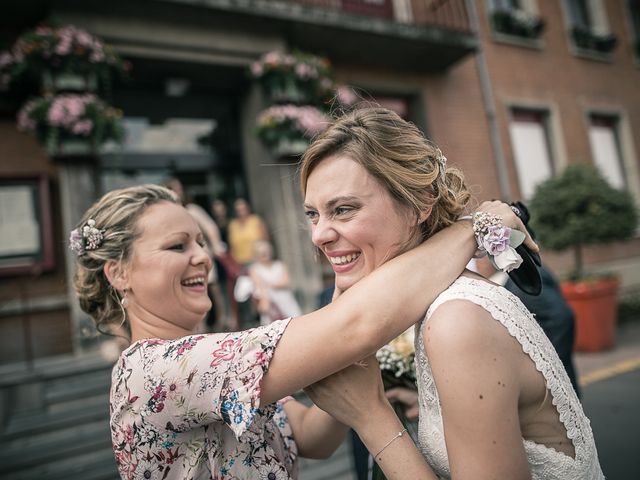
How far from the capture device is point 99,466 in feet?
12.2

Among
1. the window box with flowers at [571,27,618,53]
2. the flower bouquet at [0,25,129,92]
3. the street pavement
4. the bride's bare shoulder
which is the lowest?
the street pavement

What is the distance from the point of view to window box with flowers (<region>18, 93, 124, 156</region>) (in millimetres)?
4832

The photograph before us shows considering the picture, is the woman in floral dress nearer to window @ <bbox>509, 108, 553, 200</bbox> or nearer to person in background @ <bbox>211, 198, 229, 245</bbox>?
person in background @ <bbox>211, 198, 229, 245</bbox>

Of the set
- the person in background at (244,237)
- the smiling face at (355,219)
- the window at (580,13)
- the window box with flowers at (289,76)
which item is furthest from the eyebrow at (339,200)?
the window at (580,13)

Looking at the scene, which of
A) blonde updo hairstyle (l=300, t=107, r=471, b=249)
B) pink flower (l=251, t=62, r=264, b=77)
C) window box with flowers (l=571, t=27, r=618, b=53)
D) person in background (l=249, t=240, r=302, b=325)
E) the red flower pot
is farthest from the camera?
window box with flowers (l=571, t=27, r=618, b=53)

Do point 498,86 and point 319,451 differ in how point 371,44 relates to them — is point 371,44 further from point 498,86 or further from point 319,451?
point 319,451

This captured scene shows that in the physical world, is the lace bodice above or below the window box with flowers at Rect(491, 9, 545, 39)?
below

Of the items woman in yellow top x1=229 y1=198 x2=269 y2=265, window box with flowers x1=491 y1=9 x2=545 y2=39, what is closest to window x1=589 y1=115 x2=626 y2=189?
window box with flowers x1=491 y1=9 x2=545 y2=39

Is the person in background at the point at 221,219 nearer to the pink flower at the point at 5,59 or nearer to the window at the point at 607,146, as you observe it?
the pink flower at the point at 5,59

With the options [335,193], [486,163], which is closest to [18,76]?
[335,193]

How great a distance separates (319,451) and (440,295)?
2.86ft

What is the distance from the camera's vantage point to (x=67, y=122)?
4.85 meters

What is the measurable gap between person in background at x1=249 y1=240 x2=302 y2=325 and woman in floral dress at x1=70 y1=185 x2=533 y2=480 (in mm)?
3848

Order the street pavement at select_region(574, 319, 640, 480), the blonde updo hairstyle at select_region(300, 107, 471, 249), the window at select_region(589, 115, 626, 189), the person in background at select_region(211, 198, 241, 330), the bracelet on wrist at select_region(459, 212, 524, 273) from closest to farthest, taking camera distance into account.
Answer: the bracelet on wrist at select_region(459, 212, 524, 273) → the blonde updo hairstyle at select_region(300, 107, 471, 249) → the street pavement at select_region(574, 319, 640, 480) → the person in background at select_region(211, 198, 241, 330) → the window at select_region(589, 115, 626, 189)
